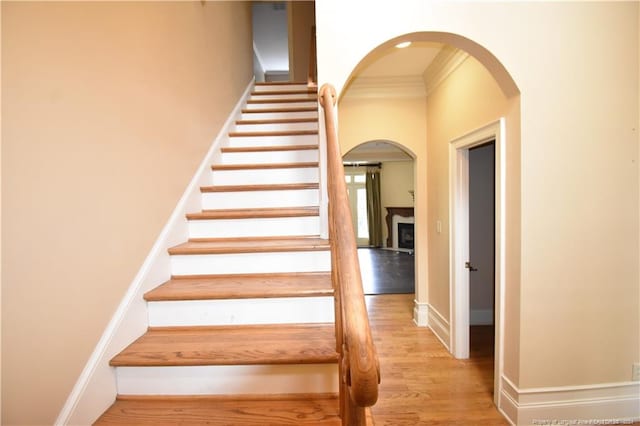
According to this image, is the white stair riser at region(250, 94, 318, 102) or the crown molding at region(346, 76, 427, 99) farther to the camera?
the white stair riser at region(250, 94, 318, 102)

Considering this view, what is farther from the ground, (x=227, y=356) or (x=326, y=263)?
(x=326, y=263)

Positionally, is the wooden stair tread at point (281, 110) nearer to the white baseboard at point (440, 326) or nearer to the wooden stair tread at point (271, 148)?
the wooden stair tread at point (271, 148)

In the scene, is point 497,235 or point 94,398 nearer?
point 94,398

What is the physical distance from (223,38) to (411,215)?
7291 mm

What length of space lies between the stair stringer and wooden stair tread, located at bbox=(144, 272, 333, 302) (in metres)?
0.07

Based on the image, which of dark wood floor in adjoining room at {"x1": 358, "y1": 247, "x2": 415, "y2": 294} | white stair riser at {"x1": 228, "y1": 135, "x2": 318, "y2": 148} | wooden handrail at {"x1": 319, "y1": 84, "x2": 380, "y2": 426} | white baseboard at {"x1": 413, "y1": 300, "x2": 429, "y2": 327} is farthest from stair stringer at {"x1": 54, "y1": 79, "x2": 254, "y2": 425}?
white baseboard at {"x1": 413, "y1": 300, "x2": 429, "y2": 327}

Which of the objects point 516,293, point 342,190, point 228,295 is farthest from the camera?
point 516,293

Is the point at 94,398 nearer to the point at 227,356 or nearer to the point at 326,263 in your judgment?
the point at 227,356

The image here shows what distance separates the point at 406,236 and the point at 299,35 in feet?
20.2

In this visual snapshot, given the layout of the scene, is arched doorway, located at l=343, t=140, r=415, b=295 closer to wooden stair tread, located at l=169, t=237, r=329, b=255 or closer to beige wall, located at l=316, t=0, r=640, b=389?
beige wall, located at l=316, t=0, r=640, b=389

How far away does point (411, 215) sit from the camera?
889cm

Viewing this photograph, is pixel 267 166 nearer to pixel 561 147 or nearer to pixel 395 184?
pixel 561 147

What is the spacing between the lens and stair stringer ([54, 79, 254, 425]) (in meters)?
1.06

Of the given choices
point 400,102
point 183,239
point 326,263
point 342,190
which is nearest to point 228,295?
point 326,263
